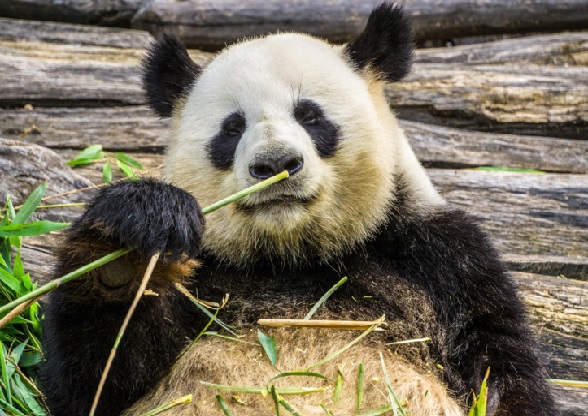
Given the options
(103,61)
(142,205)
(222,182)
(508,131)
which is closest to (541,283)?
(508,131)

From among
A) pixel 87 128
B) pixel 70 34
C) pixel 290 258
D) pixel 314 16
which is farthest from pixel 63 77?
pixel 290 258

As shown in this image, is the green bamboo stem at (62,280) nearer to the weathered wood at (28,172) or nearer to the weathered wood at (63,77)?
the weathered wood at (28,172)

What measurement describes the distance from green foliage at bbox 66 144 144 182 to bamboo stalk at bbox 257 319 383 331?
292 cm

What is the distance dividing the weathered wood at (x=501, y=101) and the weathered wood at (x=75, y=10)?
2610 mm

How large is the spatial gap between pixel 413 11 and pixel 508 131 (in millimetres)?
1581

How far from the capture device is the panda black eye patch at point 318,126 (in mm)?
4953

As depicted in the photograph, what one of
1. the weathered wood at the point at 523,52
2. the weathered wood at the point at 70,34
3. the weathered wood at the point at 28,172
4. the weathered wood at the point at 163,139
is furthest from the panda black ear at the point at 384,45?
the weathered wood at the point at 70,34

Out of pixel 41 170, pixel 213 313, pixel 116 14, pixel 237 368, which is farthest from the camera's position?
pixel 116 14

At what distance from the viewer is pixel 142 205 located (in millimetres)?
3990

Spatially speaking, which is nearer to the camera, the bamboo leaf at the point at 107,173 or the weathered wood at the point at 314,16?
the bamboo leaf at the point at 107,173

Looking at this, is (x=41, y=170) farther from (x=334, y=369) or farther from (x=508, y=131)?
(x=508, y=131)

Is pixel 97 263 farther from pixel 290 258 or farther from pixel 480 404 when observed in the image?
pixel 480 404

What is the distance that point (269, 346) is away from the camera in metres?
4.43

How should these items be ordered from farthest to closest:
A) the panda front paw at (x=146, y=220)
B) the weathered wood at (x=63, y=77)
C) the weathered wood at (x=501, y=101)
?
the weathered wood at (x=501, y=101) < the weathered wood at (x=63, y=77) < the panda front paw at (x=146, y=220)
